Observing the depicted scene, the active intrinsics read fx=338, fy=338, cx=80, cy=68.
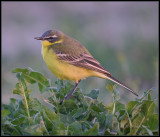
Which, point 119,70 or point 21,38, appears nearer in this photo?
point 119,70

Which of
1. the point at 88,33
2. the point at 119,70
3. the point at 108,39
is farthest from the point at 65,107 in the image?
the point at 108,39

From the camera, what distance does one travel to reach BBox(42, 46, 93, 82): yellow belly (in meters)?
4.36

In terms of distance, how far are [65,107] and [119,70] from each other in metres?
4.93

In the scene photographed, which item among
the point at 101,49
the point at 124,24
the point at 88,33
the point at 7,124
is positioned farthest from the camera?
the point at 124,24

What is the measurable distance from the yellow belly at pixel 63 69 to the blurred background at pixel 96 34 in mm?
630

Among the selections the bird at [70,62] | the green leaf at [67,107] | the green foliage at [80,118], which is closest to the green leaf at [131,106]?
the green foliage at [80,118]

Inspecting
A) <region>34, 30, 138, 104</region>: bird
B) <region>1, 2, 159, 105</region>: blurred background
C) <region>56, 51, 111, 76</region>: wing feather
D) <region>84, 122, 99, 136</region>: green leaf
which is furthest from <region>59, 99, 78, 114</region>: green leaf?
<region>1, 2, 159, 105</region>: blurred background

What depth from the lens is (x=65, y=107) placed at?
8.00 feet

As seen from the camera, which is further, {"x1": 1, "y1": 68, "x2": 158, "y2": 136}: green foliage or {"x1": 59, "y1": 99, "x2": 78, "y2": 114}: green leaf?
{"x1": 59, "y1": 99, "x2": 78, "y2": 114}: green leaf

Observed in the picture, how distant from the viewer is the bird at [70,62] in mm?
4379

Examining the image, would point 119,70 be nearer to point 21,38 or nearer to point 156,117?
point 21,38

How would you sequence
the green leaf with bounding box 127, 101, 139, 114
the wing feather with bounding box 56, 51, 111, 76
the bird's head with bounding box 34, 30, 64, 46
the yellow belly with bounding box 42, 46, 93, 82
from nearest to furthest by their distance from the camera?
the green leaf with bounding box 127, 101, 139, 114
the yellow belly with bounding box 42, 46, 93, 82
the wing feather with bounding box 56, 51, 111, 76
the bird's head with bounding box 34, 30, 64, 46

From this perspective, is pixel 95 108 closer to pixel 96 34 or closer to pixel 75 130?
pixel 75 130

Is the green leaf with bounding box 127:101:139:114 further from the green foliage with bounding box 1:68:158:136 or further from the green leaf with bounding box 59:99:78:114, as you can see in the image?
the green leaf with bounding box 59:99:78:114
